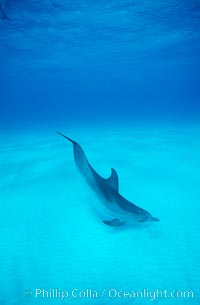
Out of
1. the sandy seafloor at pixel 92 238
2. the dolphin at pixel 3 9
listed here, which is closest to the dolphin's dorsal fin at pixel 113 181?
the sandy seafloor at pixel 92 238

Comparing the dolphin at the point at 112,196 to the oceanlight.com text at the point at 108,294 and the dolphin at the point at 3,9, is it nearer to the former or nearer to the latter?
the oceanlight.com text at the point at 108,294

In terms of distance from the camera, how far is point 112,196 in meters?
4.59

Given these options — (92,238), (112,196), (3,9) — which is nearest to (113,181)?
(112,196)

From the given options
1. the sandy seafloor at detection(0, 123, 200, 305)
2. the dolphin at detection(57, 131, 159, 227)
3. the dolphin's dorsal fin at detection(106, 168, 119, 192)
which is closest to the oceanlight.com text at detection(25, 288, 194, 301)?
the sandy seafloor at detection(0, 123, 200, 305)

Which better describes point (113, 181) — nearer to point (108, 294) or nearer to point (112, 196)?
point (112, 196)

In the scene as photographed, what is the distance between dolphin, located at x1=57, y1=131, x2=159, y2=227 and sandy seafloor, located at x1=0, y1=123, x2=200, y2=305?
1.68 ft

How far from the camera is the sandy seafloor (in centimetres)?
391

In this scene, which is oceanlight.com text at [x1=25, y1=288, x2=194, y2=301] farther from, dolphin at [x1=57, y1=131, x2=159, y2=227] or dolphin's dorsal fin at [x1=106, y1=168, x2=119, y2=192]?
dolphin's dorsal fin at [x1=106, y1=168, x2=119, y2=192]

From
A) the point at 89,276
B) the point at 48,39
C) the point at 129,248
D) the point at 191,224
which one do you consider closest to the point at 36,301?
the point at 89,276

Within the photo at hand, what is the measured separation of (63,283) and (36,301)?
489 millimetres

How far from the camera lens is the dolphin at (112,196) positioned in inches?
179

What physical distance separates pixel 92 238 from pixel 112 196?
110 cm

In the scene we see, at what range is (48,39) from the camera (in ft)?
82.5

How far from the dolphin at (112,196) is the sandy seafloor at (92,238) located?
0.51 metres
